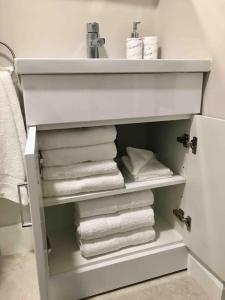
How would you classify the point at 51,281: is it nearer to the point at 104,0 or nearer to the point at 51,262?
the point at 51,262

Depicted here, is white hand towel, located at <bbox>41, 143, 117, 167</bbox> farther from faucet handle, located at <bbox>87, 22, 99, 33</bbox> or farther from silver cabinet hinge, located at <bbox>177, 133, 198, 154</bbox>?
faucet handle, located at <bbox>87, 22, 99, 33</bbox>

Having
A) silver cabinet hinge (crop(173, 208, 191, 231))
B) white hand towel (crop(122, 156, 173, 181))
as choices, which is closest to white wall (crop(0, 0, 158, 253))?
white hand towel (crop(122, 156, 173, 181))

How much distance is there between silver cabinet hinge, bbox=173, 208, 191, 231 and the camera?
1.00 m

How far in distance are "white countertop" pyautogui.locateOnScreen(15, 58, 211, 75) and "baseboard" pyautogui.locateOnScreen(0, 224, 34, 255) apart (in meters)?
0.75

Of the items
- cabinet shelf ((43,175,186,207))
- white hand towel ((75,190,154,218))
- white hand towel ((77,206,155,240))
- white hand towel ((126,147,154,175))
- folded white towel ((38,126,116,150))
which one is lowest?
white hand towel ((77,206,155,240))

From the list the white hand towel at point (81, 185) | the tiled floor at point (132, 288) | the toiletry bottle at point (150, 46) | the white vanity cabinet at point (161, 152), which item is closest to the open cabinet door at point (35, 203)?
the white vanity cabinet at point (161, 152)

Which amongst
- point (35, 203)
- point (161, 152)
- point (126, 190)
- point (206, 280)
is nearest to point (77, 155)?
point (126, 190)

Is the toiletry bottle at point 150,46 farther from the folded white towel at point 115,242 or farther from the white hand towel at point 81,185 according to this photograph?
the folded white towel at point 115,242

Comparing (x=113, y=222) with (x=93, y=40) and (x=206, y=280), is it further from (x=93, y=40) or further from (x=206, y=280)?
(x=93, y=40)

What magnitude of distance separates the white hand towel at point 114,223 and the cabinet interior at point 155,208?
10 cm

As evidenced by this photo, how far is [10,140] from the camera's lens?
934 mm

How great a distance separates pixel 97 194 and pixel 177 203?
381mm

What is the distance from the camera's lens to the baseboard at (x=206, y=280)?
2.95 feet

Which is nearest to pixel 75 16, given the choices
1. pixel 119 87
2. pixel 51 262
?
pixel 119 87
